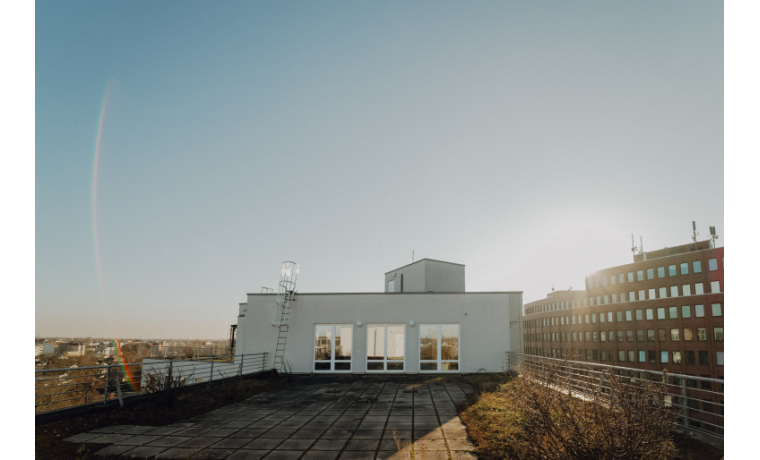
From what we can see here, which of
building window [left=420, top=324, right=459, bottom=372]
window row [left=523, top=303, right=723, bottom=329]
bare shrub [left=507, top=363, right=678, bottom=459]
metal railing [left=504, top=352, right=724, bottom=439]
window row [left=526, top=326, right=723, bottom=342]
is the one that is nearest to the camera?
bare shrub [left=507, top=363, right=678, bottom=459]

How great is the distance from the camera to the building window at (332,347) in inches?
662

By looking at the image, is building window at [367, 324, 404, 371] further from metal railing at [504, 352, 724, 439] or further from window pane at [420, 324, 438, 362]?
metal railing at [504, 352, 724, 439]

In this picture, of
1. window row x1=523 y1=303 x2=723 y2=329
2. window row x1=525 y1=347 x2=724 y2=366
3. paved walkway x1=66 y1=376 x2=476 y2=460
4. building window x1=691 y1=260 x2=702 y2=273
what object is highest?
building window x1=691 y1=260 x2=702 y2=273

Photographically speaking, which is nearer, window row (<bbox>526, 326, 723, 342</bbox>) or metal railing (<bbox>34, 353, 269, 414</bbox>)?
metal railing (<bbox>34, 353, 269, 414</bbox>)

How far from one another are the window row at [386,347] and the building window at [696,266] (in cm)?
6386

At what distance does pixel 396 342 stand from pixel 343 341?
2.16 meters

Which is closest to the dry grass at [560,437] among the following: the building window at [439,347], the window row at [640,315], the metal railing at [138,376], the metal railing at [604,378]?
the metal railing at [604,378]

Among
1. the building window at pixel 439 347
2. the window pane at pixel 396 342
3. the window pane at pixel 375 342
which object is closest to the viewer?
the building window at pixel 439 347

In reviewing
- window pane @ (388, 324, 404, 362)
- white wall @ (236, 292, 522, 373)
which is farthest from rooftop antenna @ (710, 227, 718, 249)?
window pane @ (388, 324, 404, 362)

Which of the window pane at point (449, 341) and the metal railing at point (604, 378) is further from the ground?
the metal railing at point (604, 378)

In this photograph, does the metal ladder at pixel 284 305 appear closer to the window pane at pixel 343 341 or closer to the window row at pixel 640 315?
the window pane at pixel 343 341

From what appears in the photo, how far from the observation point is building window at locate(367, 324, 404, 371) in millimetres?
16609
